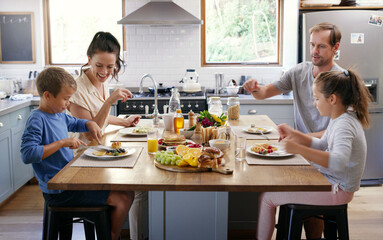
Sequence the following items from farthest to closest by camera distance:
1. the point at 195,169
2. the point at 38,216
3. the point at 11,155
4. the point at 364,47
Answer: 1. the point at 364,47
2. the point at 11,155
3. the point at 38,216
4. the point at 195,169

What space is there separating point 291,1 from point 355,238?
2809mm

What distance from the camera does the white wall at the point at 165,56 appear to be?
5.43m

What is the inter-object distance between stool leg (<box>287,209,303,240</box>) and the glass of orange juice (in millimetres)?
797

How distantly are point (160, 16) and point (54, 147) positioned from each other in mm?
2930

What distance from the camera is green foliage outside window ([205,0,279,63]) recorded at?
18.2ft

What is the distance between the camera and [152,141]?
2486mm

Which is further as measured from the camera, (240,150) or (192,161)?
(240,150)

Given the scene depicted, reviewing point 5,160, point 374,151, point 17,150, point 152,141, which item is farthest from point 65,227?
point 374,151

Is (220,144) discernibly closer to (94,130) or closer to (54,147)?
(94,130)

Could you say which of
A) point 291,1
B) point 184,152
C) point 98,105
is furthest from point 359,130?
point 291,1

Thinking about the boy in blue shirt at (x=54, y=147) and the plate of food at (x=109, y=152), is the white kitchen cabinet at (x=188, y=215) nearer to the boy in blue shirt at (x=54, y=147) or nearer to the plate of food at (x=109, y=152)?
the boy in blue shirt at (x=54, y=147)

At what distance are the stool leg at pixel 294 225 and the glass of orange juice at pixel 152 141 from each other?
0.80 metres

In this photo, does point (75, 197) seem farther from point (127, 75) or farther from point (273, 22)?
point (273, 22)

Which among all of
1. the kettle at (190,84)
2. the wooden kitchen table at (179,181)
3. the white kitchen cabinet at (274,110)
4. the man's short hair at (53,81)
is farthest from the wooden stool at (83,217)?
the kettle at (190,84)
